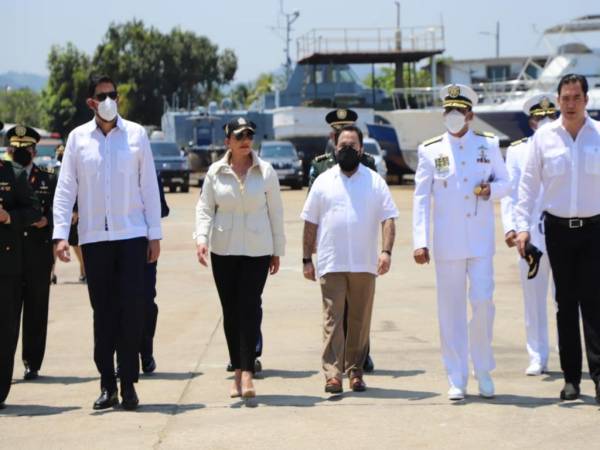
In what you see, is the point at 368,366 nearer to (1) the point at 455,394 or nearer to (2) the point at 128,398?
(1) the point at 455,394

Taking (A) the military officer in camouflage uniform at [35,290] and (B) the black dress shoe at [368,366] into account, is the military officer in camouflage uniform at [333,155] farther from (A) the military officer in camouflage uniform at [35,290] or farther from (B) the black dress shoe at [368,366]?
(A) the military officer in camouflage uniform at [35,290]

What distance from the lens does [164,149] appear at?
45.5 m

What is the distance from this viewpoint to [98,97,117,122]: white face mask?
837cm

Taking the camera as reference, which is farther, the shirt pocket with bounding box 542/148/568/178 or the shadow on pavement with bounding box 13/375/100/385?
the shadow on pavement with bounding box 13/375/100/385

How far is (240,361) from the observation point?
8.75 metres

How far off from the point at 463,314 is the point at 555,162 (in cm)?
121

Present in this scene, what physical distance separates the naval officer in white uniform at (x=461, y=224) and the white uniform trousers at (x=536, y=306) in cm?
110

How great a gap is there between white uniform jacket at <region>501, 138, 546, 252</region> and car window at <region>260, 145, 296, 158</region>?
35540 mm

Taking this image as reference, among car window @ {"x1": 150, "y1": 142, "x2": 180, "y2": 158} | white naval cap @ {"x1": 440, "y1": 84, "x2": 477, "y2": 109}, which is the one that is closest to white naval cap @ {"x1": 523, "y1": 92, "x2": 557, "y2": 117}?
white naval cap @ {"x1": 440, "y1": 84, "x2": 477, "y2": 109}

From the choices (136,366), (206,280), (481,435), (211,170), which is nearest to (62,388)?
(136,366)

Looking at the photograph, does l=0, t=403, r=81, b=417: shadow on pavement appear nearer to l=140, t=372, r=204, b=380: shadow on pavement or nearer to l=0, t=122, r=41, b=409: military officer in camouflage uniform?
l=0, t=122, r=41, b=409: military officer in camouflage uniform

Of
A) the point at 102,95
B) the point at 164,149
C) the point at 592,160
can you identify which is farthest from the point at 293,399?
the point at 164,149

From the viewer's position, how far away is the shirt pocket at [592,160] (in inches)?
334

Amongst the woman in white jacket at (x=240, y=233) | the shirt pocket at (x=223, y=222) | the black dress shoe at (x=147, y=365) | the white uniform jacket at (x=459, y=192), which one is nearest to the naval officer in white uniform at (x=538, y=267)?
the white uniform jacket at (x=459, y=192)
